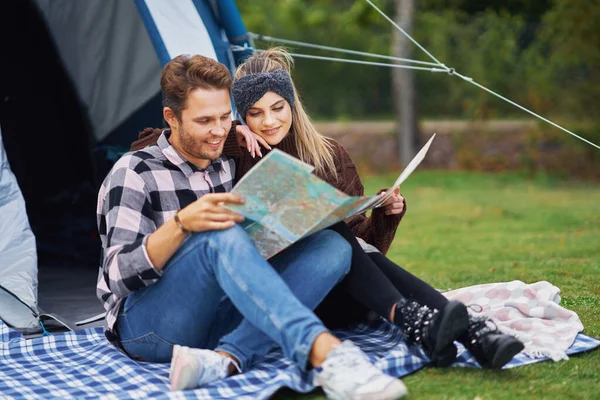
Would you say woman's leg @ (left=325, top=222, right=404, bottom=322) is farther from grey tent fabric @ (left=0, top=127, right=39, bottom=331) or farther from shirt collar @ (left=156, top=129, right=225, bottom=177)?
grey tent fabric @ (left=0, top=127, right=39, bottom=331)

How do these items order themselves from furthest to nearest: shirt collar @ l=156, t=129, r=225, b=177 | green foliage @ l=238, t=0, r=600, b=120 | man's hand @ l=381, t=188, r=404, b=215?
green foliage @ l=238, t=0, r=600, b=120 → man's hand @ l=381, t=188, r=404, b=215 → shirt collar @ l=156, t=129, r=225, b=177

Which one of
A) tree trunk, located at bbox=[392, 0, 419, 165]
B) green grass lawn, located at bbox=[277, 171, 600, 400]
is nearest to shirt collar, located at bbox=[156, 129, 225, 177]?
green grass lawn, located at bbox=[277, 171, 600, 400]

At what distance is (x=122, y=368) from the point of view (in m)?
2.69

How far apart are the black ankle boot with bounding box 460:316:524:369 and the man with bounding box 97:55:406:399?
1.21 feet

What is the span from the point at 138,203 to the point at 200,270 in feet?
0.94

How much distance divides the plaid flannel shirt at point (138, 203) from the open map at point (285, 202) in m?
0.30

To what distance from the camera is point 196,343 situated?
2586 mm

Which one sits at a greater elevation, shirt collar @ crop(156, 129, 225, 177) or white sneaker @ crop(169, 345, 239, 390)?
shirt collar @ crop(156, 129, 225, 177)

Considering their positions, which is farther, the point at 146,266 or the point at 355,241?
the point at 355,241

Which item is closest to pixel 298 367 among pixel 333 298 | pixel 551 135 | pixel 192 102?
pixel 333 298

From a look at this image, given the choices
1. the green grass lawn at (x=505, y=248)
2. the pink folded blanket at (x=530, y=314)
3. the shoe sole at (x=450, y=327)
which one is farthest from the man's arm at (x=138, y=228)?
the pink folded blanket at (x=530, y=314)

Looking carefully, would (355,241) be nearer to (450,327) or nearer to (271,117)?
(450,327)

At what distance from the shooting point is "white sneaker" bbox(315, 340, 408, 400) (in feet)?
7.10

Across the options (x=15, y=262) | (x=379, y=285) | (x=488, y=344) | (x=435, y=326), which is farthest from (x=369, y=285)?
(x=15, y=262)
